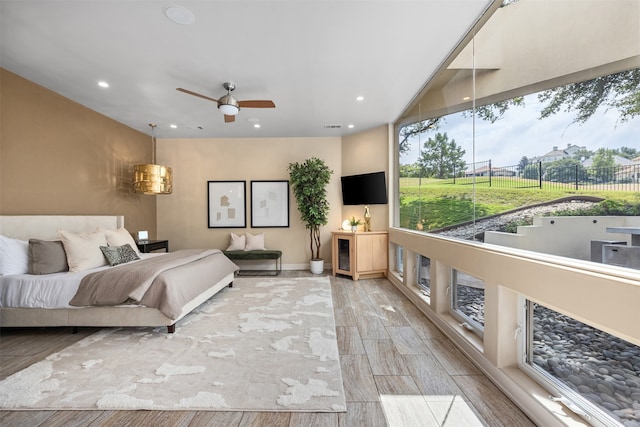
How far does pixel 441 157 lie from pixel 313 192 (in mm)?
2731

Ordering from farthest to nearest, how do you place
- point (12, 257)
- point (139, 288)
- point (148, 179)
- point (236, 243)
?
point (236, 243) → point (148, 179) → point (12, 257) → point (139, 288)

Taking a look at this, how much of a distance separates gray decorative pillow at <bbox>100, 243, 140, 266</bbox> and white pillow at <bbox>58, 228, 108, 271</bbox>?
2.8 inches

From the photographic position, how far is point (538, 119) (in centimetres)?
167

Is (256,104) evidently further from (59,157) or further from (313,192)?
(59,157)

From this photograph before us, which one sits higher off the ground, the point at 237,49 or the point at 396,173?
the point at 237,49

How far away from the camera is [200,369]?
2088 mm

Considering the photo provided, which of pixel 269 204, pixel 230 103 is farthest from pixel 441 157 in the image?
pixel 269 204

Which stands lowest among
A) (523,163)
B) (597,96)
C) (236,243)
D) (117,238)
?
(236,243)

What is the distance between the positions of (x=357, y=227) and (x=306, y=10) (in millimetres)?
3722

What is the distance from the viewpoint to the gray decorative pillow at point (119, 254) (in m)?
3.32

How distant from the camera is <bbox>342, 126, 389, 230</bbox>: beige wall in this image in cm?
502

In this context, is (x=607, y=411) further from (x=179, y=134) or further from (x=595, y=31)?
(x=179, y=134)

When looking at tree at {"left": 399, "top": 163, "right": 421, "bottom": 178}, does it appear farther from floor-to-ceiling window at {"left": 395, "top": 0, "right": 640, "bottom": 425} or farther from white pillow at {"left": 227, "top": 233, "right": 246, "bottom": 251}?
white pillow at {"left": 227, "top": 233, "right": 246, "bottom": 251}

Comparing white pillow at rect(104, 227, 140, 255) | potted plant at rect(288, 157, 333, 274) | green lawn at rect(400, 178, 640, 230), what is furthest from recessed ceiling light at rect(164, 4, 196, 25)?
potted plant at rect(288, 157, 333, 274)
